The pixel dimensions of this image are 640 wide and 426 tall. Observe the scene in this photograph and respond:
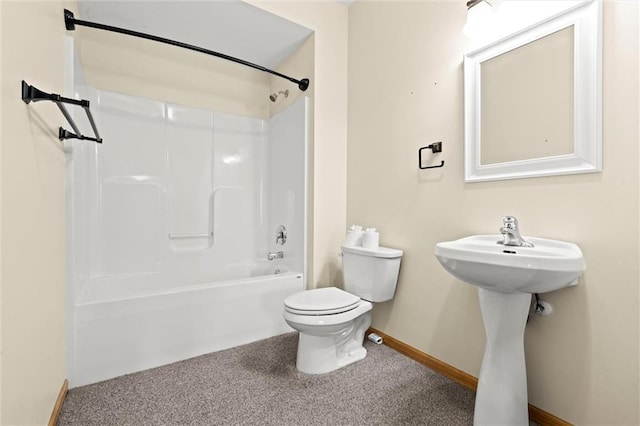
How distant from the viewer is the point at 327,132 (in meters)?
2.23

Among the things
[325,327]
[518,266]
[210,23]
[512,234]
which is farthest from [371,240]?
[210,23]

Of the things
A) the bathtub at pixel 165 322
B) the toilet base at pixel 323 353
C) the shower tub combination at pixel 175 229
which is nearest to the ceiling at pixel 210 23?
the shower tub combination at pixel 175 229

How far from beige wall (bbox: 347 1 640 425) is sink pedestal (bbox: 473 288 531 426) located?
19cm

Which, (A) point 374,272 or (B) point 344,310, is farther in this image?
(A) point 374,272

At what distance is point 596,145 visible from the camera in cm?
108

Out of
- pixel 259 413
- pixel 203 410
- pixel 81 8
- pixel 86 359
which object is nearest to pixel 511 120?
pixel 259 413

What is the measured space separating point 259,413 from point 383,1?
2.54 m

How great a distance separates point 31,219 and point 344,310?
137 cm

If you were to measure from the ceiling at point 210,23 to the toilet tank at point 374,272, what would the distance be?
171 cm

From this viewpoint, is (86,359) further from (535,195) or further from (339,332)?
(535,195)

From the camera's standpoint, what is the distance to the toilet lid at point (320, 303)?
1536mm

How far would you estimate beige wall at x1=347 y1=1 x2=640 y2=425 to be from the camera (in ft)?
3.39

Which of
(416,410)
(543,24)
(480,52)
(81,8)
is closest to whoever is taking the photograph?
(543,24)

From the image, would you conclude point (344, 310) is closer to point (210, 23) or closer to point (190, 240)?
point (190, 240)
